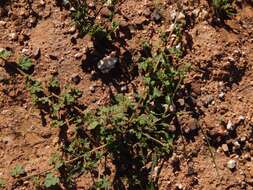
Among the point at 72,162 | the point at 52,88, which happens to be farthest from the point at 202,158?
the point at 52,88

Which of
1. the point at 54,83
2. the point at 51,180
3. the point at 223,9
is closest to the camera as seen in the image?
the point at 51,180

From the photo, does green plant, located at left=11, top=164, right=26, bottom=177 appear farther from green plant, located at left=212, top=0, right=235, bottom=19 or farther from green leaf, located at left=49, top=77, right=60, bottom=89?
green plant, located at left=212, top=0, right=235, bottom=19

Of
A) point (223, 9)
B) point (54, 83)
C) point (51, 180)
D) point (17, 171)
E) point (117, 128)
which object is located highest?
point (223, 9)

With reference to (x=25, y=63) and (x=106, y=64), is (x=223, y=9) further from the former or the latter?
(x=25, y=63)

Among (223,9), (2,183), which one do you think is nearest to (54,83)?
(2,183)

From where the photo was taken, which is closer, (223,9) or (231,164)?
(231,164)
